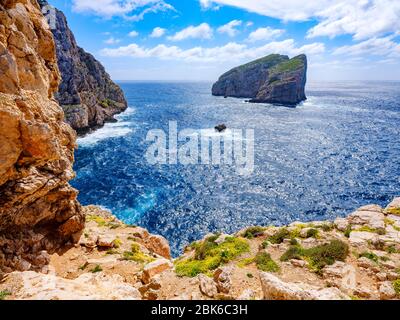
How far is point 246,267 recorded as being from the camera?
19.5 metres

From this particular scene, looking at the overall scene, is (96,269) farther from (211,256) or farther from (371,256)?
(371,256)

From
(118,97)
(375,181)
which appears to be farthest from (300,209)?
(118,97)

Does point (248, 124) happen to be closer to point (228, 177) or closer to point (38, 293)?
point (228, 177)

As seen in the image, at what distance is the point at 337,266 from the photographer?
18.6 metres

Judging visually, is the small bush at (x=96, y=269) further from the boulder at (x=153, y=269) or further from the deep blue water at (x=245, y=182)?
the deep blue water at (x=245, y=182)

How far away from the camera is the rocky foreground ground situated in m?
12.7

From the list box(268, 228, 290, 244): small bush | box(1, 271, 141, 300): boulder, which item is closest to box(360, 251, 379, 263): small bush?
box(268, 228, 290, 244): small bush

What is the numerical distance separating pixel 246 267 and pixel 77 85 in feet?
375

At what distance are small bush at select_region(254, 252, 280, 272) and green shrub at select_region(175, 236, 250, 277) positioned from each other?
2235mm

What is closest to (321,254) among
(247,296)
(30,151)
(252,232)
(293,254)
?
(293,254)

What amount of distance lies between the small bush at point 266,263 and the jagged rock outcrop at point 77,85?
92380 mm

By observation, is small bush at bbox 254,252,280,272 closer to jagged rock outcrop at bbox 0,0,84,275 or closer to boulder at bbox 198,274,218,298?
boulder at bbox 198,274,218,298

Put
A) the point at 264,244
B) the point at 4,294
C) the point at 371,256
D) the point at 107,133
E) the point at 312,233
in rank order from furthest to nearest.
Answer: the point at 107,133
the point at 312,233
the point at 264,244
the point at 371,256
the point at 4,294

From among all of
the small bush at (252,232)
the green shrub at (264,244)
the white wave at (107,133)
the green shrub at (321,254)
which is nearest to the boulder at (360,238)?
the green shrub at (321,254)
